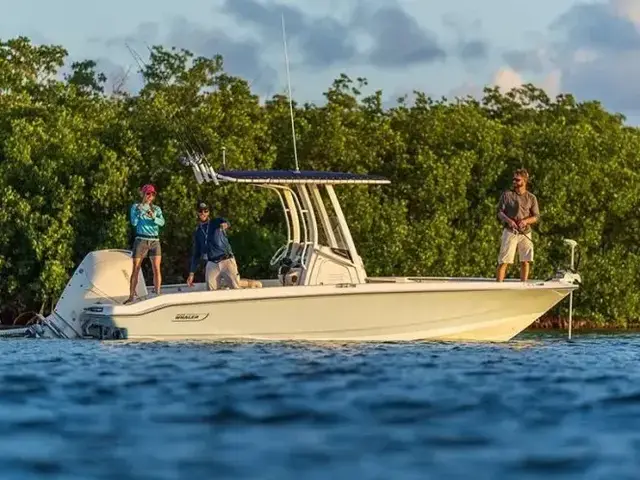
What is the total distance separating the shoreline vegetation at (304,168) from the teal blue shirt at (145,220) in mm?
14764

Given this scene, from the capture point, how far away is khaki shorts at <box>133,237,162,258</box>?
723 inches

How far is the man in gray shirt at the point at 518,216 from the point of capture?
18.4 m

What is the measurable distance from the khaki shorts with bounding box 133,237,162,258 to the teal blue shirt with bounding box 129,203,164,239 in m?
0.10

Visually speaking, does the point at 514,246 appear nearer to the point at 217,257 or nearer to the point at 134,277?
the point at 217,257

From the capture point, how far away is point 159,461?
673 cm

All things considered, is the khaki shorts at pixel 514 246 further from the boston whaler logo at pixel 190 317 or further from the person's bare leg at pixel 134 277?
the person's bare leg at pixel 134 277

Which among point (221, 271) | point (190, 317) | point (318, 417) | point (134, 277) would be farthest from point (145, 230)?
point (318, 417)

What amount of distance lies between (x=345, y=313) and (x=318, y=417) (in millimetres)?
10335

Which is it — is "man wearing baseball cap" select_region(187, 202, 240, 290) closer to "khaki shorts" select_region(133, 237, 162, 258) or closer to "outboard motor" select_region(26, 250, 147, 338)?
"khaki shorts" select_region(133, 237, 162, 258)

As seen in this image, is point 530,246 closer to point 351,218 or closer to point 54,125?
point 351,218

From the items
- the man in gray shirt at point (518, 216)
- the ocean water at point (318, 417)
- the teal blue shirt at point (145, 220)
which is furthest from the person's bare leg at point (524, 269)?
the ocean water at point (318, 417)

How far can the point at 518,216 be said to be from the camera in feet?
60.8

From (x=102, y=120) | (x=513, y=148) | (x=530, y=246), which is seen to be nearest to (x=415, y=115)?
(x=513, y=148)

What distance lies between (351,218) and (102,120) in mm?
8184
